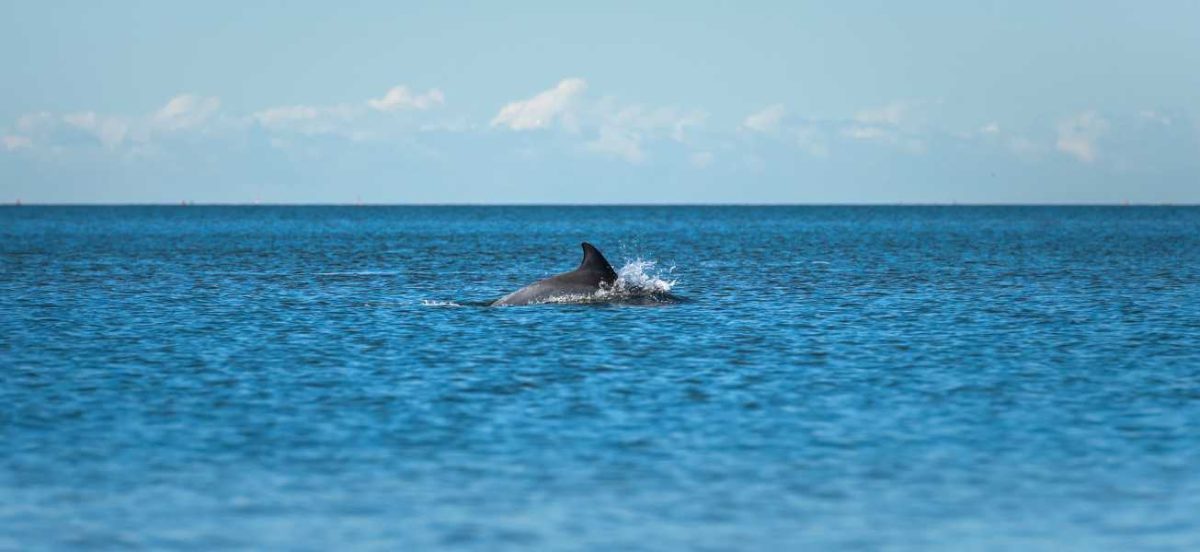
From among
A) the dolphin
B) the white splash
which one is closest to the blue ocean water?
the dolphin

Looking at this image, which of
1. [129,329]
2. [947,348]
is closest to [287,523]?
[947,348]

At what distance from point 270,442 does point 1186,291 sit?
36894 millimetres

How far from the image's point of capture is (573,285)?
1502 inches

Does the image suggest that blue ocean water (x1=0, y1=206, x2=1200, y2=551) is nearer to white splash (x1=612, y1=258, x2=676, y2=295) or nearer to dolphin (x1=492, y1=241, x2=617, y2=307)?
dolphin (x1=492, y1=241, x2=617, y2=307)

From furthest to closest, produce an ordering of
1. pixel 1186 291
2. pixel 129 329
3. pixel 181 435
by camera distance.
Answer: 1. pixel 1186 291
2. pixel 129 329
3. pixel 181 435

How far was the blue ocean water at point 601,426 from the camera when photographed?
1353 cm

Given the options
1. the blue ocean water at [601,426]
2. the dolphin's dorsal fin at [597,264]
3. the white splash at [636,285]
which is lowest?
the blue ocean water at [601,426]

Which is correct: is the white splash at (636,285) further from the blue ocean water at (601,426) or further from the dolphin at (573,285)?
the blue ocean water at (601,426)

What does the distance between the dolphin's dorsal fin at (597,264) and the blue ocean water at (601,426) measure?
1.32 m

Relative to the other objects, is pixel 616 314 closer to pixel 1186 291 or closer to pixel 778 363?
pixel 778 363

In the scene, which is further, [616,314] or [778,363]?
[616,314]

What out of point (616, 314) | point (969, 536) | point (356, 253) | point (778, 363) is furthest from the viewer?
point (356, 253)

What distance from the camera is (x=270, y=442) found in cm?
1777

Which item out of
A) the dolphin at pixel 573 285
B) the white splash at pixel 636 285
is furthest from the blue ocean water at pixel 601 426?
the white splash at pixel 636 285
